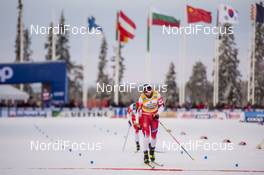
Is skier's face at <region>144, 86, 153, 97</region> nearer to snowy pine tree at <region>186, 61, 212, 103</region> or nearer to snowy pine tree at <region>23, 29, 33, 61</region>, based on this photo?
snowy pine tree at <region>23, 29, 33, 61</region>

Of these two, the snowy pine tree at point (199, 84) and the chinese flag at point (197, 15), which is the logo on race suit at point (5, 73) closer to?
the chinese flag at point (197, 15)

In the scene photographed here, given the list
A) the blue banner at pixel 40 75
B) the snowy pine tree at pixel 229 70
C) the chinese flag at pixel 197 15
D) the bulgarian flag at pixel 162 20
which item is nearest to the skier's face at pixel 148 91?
the bulgarian flag at pixel 162 20

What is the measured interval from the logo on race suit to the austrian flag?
1047 cm

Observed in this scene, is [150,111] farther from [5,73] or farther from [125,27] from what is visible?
[125,27]

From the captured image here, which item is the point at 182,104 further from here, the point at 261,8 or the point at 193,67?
the point at 193,67

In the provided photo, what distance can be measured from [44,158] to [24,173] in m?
3.26

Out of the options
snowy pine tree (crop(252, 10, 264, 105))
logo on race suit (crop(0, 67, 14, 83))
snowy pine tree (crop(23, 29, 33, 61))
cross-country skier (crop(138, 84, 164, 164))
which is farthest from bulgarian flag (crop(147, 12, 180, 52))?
snowy pine tree (crop(23, 29, 33, 61))

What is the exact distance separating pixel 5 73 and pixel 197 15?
1820cm

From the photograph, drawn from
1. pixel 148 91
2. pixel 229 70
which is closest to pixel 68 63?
pixel 229 70

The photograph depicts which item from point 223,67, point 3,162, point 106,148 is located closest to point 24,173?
point 3,162

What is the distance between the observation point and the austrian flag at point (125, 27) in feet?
148

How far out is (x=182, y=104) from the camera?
49.0 m

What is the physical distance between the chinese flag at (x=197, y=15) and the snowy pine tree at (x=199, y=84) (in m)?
60.5

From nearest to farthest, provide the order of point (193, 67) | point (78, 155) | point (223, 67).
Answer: point (78, 155)
point (223, 67)
point (193, 67)
